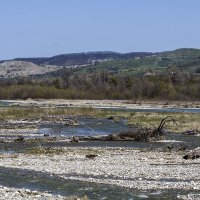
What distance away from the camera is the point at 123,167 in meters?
28.4

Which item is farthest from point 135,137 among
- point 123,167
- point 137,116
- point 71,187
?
point 137,116

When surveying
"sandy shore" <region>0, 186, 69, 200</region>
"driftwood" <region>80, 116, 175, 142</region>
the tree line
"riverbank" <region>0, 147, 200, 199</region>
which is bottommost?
the tree line

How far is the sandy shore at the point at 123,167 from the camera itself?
24.0m

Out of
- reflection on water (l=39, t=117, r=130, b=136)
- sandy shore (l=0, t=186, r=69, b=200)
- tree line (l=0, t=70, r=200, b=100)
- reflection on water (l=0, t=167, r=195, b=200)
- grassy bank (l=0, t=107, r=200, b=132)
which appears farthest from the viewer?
tree line (l=0, t=70, r=200, b=100)

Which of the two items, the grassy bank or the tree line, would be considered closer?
the grassy bank

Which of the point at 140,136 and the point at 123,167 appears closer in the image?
the point at 123,167

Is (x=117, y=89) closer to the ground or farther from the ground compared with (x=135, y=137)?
closer to the ground

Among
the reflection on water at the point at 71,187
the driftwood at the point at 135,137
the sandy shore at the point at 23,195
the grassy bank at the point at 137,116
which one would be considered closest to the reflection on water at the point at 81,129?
the grassy bank at the point at 137,116

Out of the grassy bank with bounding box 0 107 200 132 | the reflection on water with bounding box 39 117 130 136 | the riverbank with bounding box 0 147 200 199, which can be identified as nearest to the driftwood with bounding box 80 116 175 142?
the reflection on water with bounding box 39 117 130 136

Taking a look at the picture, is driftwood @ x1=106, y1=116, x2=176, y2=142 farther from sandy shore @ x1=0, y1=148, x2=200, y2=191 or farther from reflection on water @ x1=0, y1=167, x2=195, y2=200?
reflection on water @ x1=0, y1=167, x2=195, y2=200

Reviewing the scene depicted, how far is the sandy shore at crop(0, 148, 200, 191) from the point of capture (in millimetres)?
23969

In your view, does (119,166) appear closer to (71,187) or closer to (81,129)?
(71,187)

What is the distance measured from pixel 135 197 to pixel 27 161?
11487 mm

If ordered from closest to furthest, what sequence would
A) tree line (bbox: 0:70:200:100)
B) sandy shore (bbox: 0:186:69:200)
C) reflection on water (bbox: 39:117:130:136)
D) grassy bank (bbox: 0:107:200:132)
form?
sandy shore (bbox: 0:186:69:200) → reflection on water (bbox: 39:117:130:136) → grassy bank (bbox: 0:107:200:132) → tree line (bbox: 0:70:200:100)
